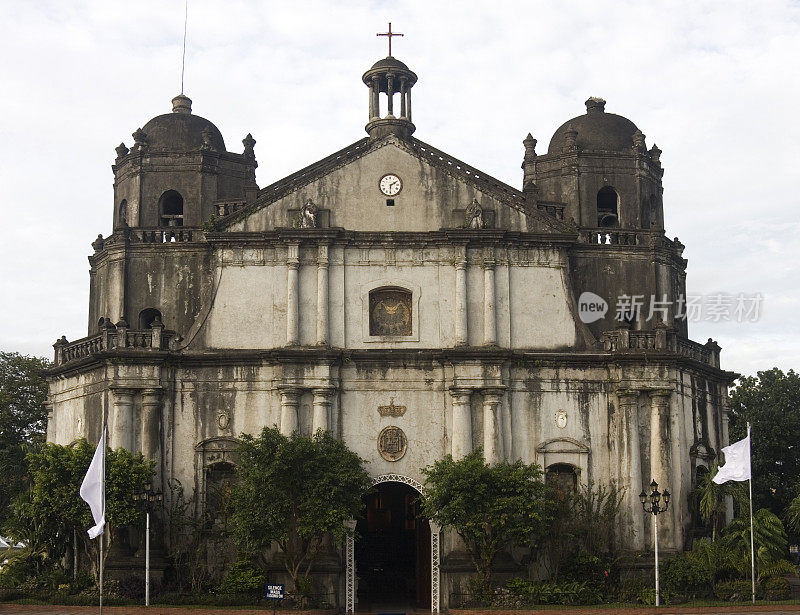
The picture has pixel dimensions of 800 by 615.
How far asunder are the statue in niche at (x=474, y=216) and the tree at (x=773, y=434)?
64.1 feet

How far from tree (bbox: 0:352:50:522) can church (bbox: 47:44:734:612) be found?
10820 millimetres

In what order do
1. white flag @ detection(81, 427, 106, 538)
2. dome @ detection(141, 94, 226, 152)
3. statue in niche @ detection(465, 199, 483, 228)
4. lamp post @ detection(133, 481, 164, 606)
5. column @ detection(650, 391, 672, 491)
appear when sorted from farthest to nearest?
dome @ detection(141, 94, 226, 152)
statue in niche @ detection(465, 199, 483, 228)
column @ detection(650, 391, 672, 491)
lamp post @ detection(133, 481, 164, 606)
white flag @ detection(81, 427, 106, 538)

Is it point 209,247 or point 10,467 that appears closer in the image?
point 209,247

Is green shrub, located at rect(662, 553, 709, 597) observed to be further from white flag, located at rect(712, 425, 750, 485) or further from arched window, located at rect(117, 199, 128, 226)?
arched window, located at rect(117, 199, 128, 226)

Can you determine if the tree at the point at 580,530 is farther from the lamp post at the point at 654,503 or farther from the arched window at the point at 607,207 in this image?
the arched window at the point at 607,207

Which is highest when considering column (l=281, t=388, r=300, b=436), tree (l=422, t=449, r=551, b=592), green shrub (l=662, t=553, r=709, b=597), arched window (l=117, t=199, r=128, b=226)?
arched window (l=117, t=199, r=128, b=226)

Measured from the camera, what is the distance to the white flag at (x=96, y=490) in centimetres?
2564

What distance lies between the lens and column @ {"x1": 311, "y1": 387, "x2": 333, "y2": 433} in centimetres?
3122

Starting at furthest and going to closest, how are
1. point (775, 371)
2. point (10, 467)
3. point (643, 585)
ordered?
point (775, 371)
point (10, 467)
point (643, 585)

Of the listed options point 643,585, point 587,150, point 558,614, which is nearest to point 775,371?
point 587,150

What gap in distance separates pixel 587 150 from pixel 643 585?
13.8 metres

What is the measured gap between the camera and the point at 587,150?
35625 mm

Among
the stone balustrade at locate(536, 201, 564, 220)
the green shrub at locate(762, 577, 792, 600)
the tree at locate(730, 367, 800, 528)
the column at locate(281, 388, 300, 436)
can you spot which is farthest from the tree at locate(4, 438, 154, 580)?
the tree at locate(730, 367, 800, 528)

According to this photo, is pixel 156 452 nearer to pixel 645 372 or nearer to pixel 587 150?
pixel 645 372
